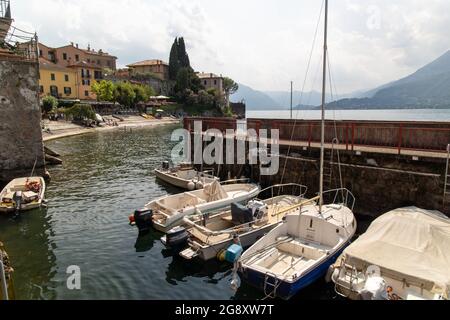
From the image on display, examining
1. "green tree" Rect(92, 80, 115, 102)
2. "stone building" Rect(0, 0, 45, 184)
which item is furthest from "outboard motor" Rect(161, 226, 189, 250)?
"green tree" Rect(92, 80, 115, 102)

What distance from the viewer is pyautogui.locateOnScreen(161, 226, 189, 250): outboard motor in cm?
1323

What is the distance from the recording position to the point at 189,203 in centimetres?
1848

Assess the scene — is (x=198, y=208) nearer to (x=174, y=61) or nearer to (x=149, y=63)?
(x=174, y=61)

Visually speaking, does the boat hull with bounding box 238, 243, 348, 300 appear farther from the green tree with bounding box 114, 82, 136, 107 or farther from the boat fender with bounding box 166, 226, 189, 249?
the green tree with bounding box 114, 82, 136, 107

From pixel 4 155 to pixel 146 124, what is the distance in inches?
2612

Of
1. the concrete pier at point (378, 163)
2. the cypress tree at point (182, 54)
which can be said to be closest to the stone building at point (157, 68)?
the cypress tree at point (182, 54)

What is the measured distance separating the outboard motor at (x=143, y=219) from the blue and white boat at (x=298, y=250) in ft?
18.9

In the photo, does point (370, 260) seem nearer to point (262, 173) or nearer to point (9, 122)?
point (262, 173)

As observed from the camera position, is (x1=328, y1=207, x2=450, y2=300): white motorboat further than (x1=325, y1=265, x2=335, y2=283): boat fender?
No

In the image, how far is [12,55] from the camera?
2455 centimetres

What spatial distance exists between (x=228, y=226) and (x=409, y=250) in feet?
26.2

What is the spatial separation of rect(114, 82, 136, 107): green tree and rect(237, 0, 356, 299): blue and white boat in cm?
8923

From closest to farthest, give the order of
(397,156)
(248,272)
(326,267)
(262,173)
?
1. (248,272)
2. (326,267)
3. (397,156)
4. (262,173)
